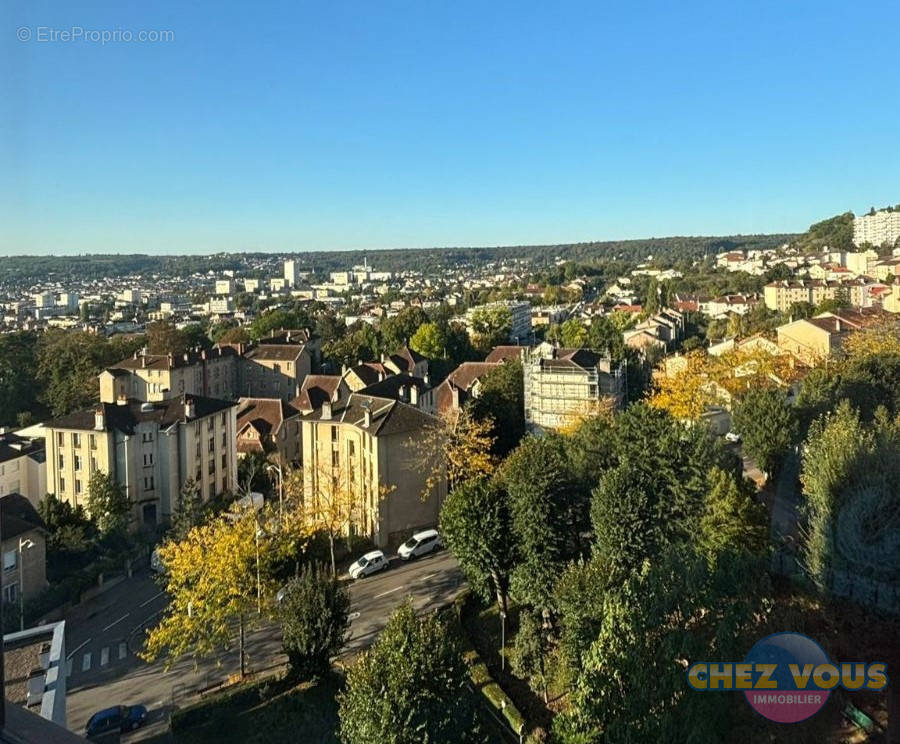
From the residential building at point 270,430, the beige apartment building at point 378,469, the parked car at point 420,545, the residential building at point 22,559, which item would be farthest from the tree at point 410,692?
the residential building at point 270,430

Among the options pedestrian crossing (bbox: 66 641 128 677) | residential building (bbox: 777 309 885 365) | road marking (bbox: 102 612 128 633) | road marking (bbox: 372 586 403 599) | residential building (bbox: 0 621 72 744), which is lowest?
road marking (bbox: 102 612 128 633)

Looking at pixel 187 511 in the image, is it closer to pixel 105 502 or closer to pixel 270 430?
pixel 105 502

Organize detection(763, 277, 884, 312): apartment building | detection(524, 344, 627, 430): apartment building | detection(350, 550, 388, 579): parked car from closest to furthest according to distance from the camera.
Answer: detection(350, 550, 388, 579): parked car < detection(524, 344, 627, 430): apartment building < detection(763, 277, 884, 312): apartment building

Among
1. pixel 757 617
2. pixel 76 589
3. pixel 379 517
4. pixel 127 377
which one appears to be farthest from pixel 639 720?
pixel 127 377

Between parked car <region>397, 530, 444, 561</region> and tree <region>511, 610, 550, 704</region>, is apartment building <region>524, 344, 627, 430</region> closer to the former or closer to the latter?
parked car <region>397, 530, 444, 561</region>

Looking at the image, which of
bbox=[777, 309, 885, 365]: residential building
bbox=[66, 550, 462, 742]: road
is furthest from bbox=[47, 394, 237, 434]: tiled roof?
bbox=[777, 309, 885, 365]: residential building

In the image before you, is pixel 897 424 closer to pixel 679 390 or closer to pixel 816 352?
pixel 679 390

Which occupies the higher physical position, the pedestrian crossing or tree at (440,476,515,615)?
tree at (440,476,515,615)
